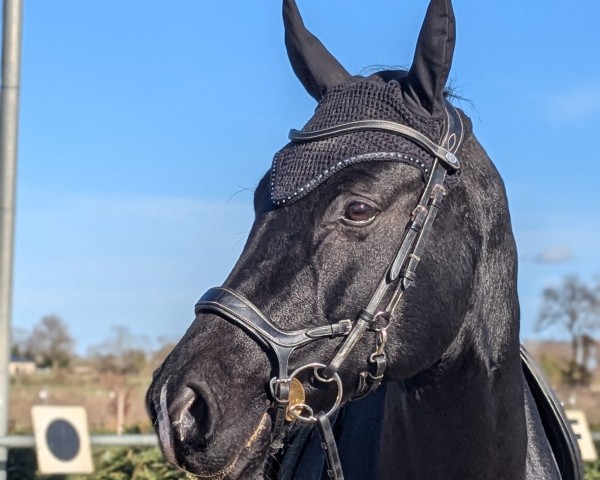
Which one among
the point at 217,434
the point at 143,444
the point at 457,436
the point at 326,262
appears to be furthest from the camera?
the point at 143,444

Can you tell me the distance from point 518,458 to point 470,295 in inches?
20.8

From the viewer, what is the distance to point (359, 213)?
2.94 m

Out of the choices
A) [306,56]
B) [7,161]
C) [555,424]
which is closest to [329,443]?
[555,424]

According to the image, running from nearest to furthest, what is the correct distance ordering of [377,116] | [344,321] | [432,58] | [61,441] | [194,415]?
[194,415] → [344,321] → [432,58] → [377,116] → [61,441]

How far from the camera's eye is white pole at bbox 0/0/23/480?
20.7 ft

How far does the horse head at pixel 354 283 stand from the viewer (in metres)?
2.74

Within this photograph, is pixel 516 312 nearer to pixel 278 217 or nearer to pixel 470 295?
pixel 470 295

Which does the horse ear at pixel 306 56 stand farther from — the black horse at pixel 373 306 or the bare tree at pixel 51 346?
the bare tree at pixel 51 346


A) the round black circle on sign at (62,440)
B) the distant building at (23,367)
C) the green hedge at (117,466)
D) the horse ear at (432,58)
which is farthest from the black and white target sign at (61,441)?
the distant building at (23,367)

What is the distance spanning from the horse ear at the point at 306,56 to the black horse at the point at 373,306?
0.04 feet

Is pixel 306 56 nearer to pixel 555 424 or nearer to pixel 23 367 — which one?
pixel 555 424

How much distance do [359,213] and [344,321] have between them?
0.30 meters

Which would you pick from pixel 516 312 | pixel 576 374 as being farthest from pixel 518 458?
pixel 576 374

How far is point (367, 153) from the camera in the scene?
301 centimetres
